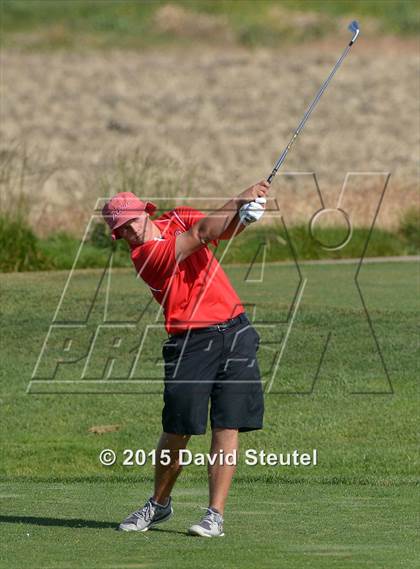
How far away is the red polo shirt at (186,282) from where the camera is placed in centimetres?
761

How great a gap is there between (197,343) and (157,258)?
47 centimetres

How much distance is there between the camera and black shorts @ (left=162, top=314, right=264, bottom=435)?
302 inches

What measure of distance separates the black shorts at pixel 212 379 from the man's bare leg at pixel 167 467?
0.11 metres

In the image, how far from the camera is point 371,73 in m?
45.6

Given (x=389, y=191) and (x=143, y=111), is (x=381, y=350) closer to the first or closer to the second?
(x=389, y=191)

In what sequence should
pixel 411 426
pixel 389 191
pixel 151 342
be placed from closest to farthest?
pixel 411 426 < pixel 151 342 < pixel 389 191

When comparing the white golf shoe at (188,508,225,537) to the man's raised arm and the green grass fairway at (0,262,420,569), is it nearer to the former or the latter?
the green grass fairway at (0,262,420,569)

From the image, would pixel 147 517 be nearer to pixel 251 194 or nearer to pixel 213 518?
pixel 213 518

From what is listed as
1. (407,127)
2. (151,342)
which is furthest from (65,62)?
(151,342)

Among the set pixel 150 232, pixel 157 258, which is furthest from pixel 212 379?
pixel 150 232

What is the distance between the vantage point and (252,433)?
13359 mm

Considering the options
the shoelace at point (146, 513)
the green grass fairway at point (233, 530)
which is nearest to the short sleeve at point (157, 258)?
the shoelace at point (146, 513)

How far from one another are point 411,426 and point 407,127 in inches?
958

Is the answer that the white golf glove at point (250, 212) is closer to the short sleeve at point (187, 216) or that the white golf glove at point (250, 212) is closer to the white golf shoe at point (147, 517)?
the short sleeve at point (187, 216)
